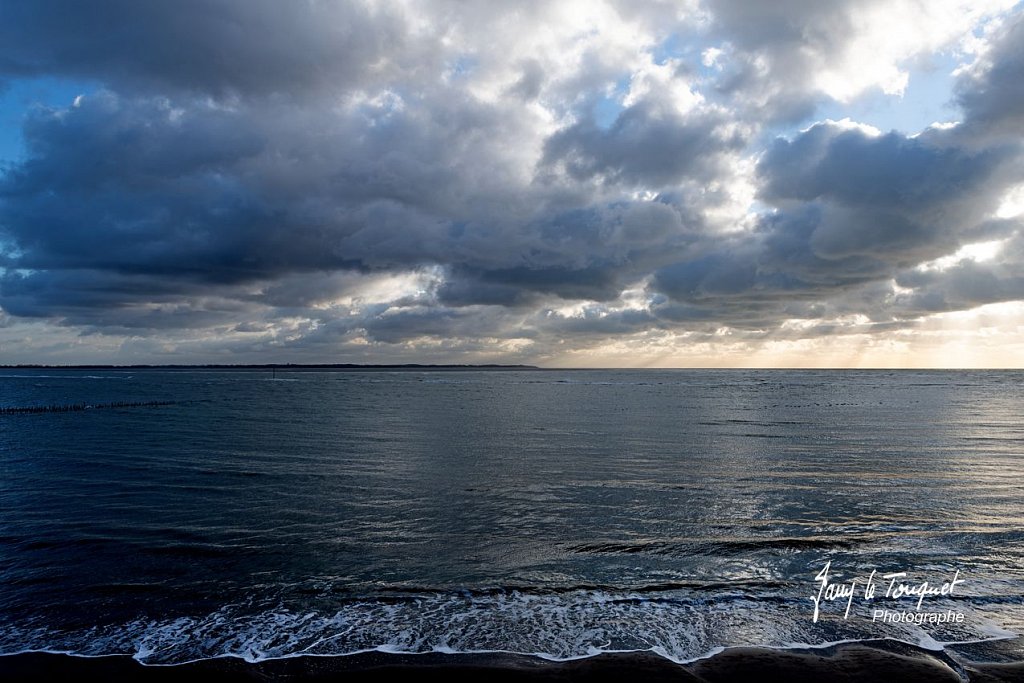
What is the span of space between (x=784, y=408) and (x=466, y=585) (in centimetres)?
6858

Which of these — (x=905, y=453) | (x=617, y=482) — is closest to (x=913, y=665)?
(x=617, y=482)

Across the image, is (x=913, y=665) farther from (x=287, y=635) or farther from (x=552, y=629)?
(x=287, y=635)

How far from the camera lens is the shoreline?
9680 mm

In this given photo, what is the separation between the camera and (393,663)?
1019 centimetres
